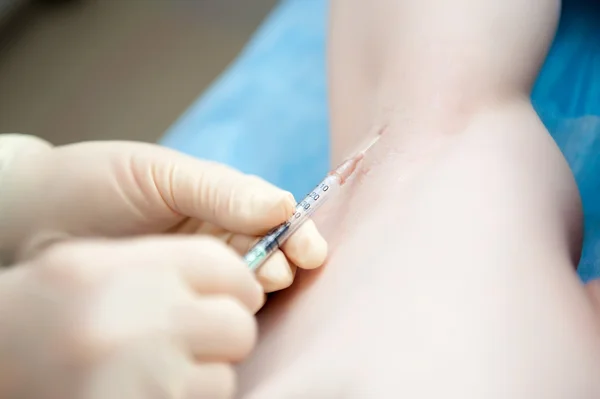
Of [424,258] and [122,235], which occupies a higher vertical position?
[122,235]

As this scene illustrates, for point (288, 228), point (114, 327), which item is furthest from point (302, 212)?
point (114, 327)

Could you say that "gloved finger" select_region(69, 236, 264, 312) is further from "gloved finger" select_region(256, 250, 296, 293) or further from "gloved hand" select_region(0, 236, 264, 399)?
"gloved finger" select_region(256, 250, 296, 293)

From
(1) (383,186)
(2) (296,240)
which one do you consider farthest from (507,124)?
(2) (296,240)

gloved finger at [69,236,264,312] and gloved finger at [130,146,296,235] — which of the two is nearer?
gloved finger at [69,236,264,312]

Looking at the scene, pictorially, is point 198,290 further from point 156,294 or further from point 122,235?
point 122,235

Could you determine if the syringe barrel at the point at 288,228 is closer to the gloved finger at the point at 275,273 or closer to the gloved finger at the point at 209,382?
the gloved finger at the point at 275,273

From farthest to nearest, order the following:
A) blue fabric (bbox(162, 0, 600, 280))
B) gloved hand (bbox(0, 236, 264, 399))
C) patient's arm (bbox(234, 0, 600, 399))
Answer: blue fabric (bbox(162, 0, 600, 280)) → patient's arm (bbox(234, 0, 600, 399)) → gloved hand (bbox(0, 236, 264, 399))

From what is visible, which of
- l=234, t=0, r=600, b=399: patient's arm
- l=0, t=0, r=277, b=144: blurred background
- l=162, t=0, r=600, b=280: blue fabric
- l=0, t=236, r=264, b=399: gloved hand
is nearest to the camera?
l=0, t=236, r=264, b=399: gloved hand

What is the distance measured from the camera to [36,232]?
2.01 ft

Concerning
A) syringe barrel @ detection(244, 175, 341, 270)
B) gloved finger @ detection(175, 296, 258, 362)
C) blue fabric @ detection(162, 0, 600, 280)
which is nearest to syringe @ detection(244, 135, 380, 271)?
syringe barrel @ detection(244, 175, 341, 270)

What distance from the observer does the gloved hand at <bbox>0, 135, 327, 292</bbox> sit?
0.60 metres

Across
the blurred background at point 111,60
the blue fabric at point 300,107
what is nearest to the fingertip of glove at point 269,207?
the blue fabric at point 300,107

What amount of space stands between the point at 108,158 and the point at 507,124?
45cm

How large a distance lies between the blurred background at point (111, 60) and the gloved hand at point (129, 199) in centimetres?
119
